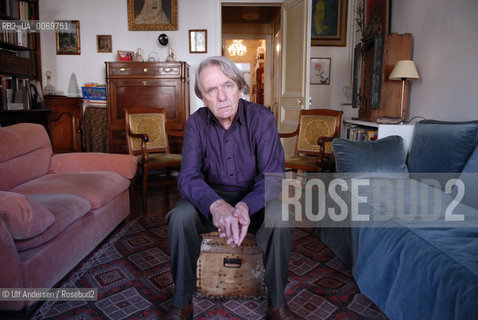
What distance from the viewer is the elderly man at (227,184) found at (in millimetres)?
1354

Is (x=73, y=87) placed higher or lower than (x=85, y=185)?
higher

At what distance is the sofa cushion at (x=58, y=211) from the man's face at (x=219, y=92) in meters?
0.92

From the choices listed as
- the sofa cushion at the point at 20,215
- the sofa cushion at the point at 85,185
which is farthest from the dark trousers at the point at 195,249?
the sofa cushion at the point at 85,185

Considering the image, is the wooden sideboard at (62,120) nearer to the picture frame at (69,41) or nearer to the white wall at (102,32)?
the white wall at (102,32)

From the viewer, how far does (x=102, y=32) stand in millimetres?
4707

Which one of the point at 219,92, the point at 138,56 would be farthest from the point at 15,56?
the point at 219,92

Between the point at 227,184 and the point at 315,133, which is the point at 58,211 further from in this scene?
the point at 315,133

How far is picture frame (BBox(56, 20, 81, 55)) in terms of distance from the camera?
4.68 meters

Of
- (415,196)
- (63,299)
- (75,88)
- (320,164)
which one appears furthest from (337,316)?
(75,88)

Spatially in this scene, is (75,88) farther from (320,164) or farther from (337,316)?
(337,316)

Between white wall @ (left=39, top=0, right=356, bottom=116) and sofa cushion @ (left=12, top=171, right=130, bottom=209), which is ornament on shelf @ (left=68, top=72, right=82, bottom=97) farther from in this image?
sofa cushion @ (left=12, top=171, right=130, bottom=209)

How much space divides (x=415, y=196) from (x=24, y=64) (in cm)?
431

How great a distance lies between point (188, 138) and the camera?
1.61m

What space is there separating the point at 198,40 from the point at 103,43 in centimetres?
132
